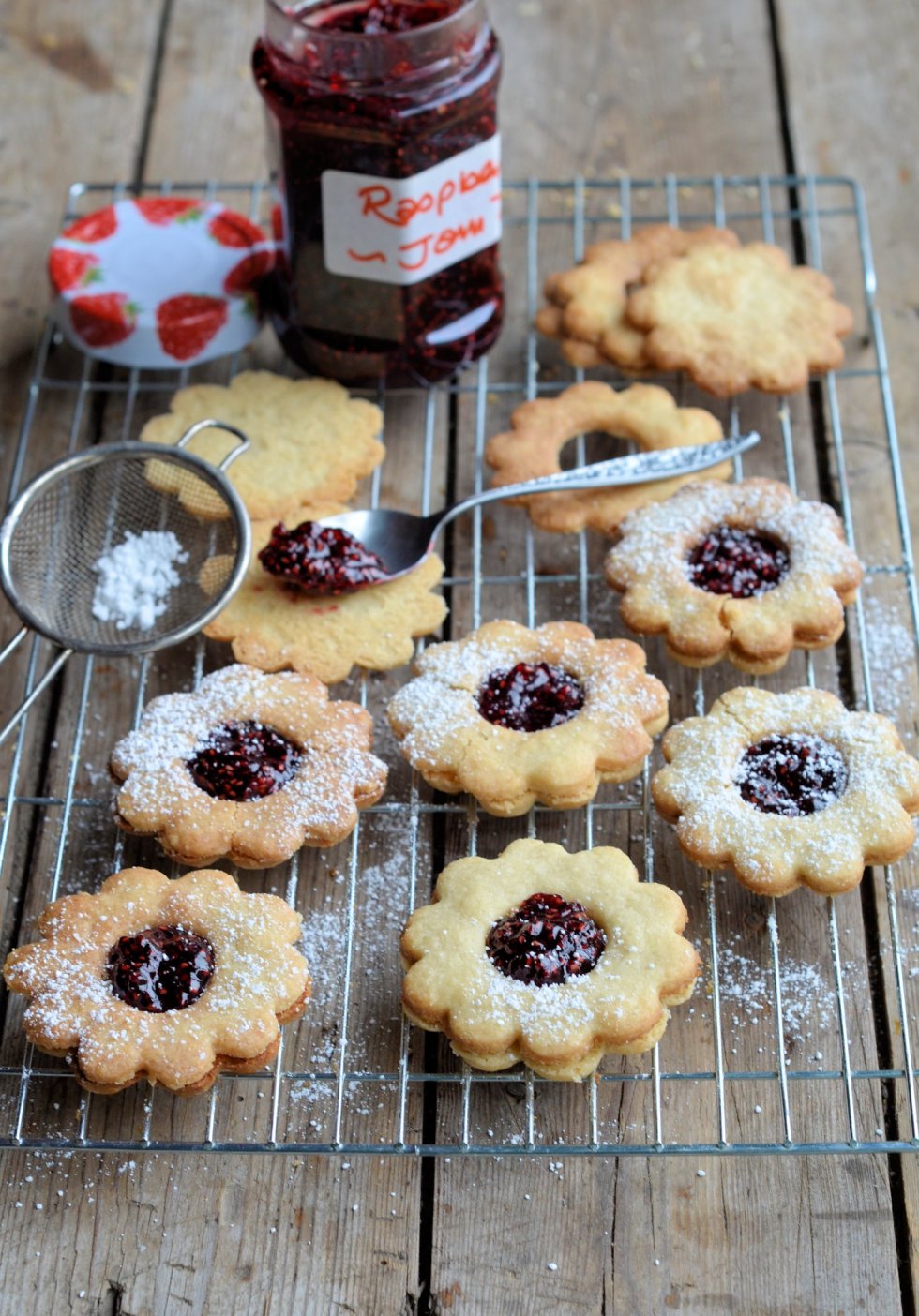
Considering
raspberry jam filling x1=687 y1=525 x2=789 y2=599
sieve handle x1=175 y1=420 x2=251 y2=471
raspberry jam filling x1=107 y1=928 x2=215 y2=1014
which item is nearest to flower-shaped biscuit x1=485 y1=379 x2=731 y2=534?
raspberry jam filling x1=687 y1=525 x2=789 y2=599

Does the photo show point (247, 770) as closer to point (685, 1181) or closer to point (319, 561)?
point (319, 561)

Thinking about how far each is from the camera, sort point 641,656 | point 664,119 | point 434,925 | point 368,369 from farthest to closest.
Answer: point 664,119, point 368,369, point 641,656, point 434,925

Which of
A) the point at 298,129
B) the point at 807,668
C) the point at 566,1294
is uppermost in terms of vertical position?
the point at 298,129

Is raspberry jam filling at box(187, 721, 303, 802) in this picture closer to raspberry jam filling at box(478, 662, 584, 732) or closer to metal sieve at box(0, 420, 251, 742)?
metal sieve at box(0, 420, 251, 742)

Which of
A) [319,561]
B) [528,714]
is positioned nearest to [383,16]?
[319,561]

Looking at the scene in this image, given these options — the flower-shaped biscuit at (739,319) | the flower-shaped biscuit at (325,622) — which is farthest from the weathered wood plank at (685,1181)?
the flower-shaped biscuit at (739,319)

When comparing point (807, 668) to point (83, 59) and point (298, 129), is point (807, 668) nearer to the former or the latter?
point (298, 129)

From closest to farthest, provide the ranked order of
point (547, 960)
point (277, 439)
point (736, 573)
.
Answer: point (547, 960) → point (736, 573) → point (277, 439)

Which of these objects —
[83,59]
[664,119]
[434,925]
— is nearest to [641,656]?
[434,925]
